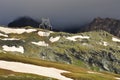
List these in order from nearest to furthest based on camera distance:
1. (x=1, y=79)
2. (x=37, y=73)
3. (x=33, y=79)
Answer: (x=1, y=79)
(x=33, y=79)
(x=37, y=73)

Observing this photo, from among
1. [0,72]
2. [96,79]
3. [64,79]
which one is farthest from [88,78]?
[0,72]

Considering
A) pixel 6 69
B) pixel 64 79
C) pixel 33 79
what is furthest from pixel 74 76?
pixel 33 79

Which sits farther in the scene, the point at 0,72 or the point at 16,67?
the point at 16,67

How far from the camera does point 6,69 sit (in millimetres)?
87250

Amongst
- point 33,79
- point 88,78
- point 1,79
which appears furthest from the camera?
point 88,78

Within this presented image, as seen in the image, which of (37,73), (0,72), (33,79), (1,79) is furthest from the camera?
(37,73)

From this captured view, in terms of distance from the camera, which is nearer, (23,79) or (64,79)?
(23,79)

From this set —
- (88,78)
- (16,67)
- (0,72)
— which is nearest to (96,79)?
(88,78)

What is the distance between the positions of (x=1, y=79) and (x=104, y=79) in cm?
5346

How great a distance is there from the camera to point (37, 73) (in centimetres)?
9088

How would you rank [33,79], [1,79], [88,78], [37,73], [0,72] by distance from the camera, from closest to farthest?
[1,79] → [33,79] → [0,72] → [37,73] → [88,78]

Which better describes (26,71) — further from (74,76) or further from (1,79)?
(1,79)

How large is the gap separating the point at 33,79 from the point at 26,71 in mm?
37728

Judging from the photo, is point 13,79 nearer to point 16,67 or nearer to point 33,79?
point 33,79
